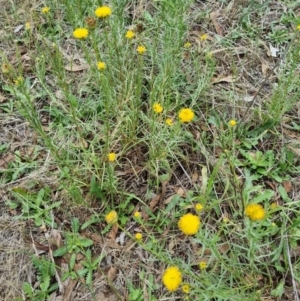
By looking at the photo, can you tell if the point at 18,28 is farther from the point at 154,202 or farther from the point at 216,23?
the point at 154,202

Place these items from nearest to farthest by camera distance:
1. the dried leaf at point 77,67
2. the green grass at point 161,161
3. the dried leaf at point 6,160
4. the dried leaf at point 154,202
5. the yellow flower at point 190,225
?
the yellow flower at point 190,225 < the green grass at point 161,161 < the dried leaf at point 154,202 < the dried leaf at point 6,160 < the dried leaf at point 77,67

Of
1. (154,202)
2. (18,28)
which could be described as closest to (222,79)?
(154,202)

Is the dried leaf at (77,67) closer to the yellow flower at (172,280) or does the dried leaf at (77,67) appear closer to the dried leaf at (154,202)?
the dried leaf at (154,202)

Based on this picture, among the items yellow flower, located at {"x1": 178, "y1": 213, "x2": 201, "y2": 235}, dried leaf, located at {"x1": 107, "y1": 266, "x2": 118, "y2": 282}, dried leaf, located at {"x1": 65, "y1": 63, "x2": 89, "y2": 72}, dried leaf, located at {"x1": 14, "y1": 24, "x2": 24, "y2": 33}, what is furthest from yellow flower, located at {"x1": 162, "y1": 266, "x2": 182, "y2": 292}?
dried leaf, located at {"x1": 14, "y1": 24, "x2": 24, "y2": 33}

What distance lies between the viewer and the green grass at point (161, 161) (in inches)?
59.6

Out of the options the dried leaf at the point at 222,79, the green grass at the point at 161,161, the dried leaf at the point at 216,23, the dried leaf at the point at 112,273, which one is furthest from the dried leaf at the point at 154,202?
the dried leaf at the point at 216,23

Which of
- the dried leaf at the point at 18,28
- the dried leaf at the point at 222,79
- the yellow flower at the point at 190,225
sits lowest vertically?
the dried leaf at the point at 222,79

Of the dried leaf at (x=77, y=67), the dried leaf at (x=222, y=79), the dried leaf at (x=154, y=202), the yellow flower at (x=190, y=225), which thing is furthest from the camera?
the dried leaf at (x=77, y=67)

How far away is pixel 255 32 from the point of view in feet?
7.13

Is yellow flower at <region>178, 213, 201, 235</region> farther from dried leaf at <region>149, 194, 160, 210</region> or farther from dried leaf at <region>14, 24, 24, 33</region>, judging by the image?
dried leaf at <region>14, 24, 24, 33</region>

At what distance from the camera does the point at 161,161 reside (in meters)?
1.72

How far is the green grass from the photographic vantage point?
1514 mm

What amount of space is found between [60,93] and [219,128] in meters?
0.78

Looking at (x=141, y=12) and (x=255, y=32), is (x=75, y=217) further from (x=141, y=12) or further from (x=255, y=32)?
(x=255, y=32)
